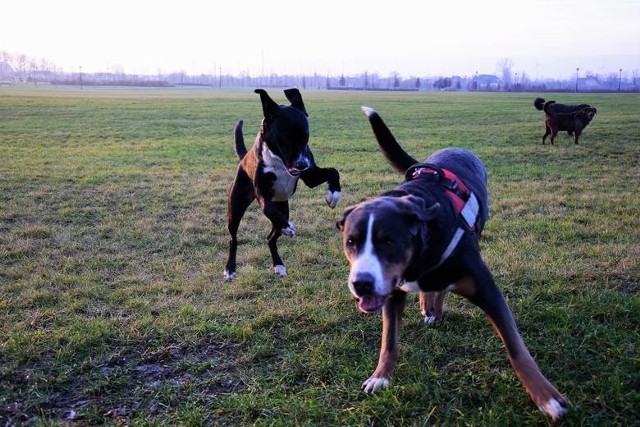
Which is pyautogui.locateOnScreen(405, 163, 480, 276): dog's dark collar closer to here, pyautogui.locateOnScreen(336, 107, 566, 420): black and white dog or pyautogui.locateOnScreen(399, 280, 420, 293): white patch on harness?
pyautogui.locateOnScreen(336, 107, 566, 420): black and white dog

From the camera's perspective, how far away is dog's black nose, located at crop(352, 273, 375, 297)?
272 centimetres

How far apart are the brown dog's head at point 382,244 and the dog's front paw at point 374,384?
0.74 m

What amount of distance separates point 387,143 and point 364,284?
5.65 ft

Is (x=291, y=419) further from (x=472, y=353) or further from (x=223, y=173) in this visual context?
(x=223, y=173)

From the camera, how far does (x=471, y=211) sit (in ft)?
11.5

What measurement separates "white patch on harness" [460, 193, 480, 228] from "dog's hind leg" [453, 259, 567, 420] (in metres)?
0.32

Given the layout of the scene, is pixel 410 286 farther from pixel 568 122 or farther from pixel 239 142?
pixel 568 122

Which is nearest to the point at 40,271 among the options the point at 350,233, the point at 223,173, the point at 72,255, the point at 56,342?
the point at 72,255

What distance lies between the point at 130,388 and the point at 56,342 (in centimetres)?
87

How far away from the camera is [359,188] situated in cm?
986

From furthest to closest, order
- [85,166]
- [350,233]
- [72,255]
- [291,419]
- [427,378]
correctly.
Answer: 1. [85,166]
2. [72,255]
3. [427,378]
4. [291,419]
5. [350,233]

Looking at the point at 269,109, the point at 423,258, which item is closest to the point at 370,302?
the point at 423,258

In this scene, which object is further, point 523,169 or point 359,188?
point 523,169

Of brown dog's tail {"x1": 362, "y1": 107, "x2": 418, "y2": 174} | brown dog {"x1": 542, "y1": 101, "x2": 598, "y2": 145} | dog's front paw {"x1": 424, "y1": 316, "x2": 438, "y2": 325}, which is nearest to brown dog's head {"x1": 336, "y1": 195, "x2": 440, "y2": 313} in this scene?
brown dog's tail {"x1": 362, "y1": 107, "x2": 418, "y2": 174}
